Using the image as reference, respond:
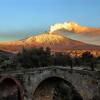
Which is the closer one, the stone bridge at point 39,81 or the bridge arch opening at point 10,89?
the stone bridge at point 39,81

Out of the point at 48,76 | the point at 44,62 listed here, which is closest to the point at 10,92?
the point at 48,76

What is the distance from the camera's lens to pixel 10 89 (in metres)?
46.8

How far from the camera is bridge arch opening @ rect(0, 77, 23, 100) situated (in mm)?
44219

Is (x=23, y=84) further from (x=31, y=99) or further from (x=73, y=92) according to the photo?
(x=73, y=92)

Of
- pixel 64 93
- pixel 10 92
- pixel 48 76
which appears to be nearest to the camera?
pixel 48 76

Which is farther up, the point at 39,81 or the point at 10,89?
the point at 39,81

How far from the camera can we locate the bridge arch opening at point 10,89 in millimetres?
44219

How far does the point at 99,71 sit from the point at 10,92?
13.5 meters

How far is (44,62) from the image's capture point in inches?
2623

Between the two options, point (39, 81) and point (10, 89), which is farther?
point (10, 89)

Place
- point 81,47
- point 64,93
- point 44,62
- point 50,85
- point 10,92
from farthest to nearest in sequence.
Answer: point 81,47 < point 44,62 < point 64,93 < point 10,92 < point 50,85

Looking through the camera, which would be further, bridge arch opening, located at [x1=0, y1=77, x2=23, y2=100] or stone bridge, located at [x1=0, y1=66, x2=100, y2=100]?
bridge arch opening, located at [x1=0, y1=77, x2=23, y2=100]

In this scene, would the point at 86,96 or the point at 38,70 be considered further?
the point at 38,70

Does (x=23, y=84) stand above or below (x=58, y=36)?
below
